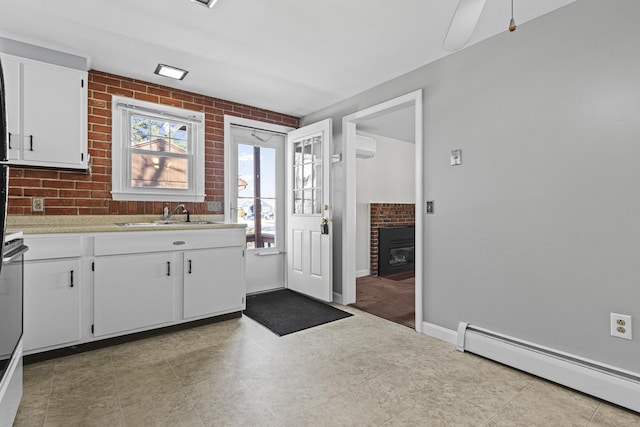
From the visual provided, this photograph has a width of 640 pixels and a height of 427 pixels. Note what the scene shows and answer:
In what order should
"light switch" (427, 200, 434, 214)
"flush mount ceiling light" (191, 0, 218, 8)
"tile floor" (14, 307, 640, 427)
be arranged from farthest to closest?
"light switch" (427, 200, 434, 214) < "flush mount ceiling light" (191, 0, 218, 8) < "tile floor" (14, 307, 640, 427)

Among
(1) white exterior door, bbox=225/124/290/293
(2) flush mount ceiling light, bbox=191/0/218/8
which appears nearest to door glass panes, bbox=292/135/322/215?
(1) white exterior door, bbox=225/124/290/293

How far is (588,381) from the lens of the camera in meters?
1.90

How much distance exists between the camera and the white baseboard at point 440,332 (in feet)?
8.60

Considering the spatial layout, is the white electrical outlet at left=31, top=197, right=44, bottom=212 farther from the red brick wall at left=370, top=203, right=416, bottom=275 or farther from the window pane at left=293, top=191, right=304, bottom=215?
the red brick wall at left=370, top=203, right=416, bottom=275

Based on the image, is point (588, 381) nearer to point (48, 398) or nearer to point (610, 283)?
point (610, 283)

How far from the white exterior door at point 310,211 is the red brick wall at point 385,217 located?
163 centimetres

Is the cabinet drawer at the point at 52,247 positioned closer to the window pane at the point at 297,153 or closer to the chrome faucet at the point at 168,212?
the chrome faucet at the point at 168,212

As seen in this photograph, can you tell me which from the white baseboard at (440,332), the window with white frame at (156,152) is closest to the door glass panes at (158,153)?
the window with white frame at (156,152)

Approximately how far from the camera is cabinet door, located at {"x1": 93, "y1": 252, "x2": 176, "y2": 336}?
2.50 metres

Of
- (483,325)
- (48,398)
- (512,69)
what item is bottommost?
(48,398)

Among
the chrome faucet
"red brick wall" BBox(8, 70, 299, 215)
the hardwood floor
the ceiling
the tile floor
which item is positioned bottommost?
the tile floor

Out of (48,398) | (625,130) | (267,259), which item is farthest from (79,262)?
(625,130)

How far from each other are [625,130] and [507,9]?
3.30 feet

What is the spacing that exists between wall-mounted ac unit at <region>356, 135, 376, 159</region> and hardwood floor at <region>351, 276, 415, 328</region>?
1901 mm
